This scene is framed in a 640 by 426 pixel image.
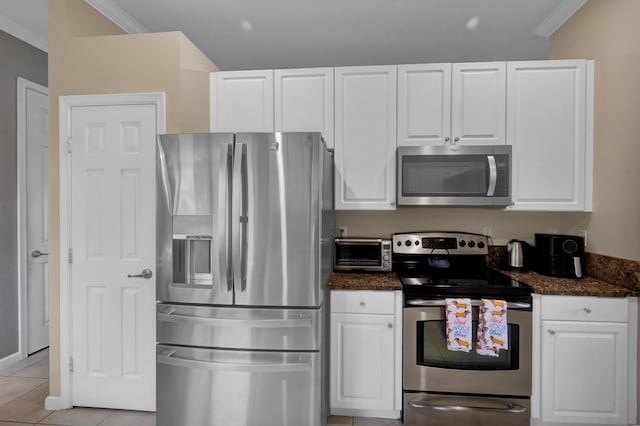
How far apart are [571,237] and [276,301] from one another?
2111 mm

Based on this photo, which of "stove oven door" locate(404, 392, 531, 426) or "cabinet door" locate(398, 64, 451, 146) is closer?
"stove oven door" locate(404, 392, 531, 426)

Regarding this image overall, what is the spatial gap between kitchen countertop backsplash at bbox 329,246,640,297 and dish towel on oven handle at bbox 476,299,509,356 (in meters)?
0.29

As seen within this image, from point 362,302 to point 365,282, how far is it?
0.44 feet

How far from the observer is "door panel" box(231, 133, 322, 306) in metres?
1.82

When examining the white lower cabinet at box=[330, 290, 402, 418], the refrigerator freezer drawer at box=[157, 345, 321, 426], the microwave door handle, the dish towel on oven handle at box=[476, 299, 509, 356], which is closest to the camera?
the refrigerator freezer drawer at box=[157, 345, 321, 426]

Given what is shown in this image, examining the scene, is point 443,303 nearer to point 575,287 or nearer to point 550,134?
point 575,287

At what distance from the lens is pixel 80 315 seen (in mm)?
2346

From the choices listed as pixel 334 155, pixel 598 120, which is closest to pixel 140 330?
pixel 334 155

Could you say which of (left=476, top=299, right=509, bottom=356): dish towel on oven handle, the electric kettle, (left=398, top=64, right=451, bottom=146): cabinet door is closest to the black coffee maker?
the electric kettle

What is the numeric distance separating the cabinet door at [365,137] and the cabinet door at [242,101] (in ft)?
1.77

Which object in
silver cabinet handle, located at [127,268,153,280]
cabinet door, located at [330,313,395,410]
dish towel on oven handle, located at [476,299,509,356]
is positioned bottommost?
cabinet door, located at [330,313,395,410]

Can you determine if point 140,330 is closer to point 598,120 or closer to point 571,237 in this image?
point 571,237

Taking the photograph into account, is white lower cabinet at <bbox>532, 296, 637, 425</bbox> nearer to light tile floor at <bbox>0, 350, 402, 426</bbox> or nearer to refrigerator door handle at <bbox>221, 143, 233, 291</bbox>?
light tile floor at <bbox>0, 350, 402, 426</bbox>

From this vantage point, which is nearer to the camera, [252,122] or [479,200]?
[479,200]
